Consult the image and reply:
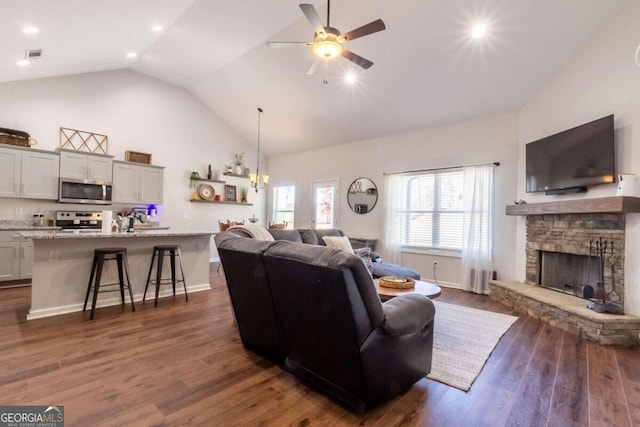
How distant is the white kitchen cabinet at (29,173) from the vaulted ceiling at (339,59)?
1174 millimetres

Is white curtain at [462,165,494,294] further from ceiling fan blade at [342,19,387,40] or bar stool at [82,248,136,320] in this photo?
bar stool at [82,248,136,320]

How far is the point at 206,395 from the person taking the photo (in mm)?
1988

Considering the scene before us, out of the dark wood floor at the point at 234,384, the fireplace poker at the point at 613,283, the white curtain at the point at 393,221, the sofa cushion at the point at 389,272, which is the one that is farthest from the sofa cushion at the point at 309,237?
the fireplace poker at the point at 613,283

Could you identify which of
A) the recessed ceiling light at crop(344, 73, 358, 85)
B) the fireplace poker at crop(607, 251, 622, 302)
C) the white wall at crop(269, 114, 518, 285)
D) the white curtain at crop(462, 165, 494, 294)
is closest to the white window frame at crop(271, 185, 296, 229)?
the white wall at crop(269, 114, 518, 285)

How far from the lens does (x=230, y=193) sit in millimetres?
7797

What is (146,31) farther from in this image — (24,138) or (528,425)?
(528,425)

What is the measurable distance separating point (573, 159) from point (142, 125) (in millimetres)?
7304

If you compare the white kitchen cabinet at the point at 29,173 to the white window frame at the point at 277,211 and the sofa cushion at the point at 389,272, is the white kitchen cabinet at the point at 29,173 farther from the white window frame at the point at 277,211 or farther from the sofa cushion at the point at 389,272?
the sofa cushion at the point at 389,272

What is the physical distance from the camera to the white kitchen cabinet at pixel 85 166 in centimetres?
511

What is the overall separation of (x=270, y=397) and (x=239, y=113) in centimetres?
640

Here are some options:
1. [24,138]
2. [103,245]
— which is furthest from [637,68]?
[24,138]

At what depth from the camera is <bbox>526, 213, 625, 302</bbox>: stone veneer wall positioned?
3332 millimetres

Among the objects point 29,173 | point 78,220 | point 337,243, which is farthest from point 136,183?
point 337,243

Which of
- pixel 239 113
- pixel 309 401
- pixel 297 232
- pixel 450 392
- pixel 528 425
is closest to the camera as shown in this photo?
pixel 528 425
